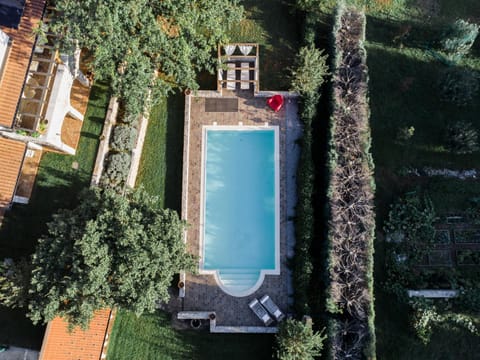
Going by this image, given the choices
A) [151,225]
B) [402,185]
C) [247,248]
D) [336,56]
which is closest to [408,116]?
[402,185]

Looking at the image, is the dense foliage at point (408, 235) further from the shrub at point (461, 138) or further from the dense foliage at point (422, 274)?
the shrub at point (461, 138)

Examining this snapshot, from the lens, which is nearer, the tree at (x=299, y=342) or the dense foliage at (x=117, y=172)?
the tree at (x=299, y=342)

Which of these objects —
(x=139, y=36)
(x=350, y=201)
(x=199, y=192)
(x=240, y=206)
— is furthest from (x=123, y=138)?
(x=350, y=201)

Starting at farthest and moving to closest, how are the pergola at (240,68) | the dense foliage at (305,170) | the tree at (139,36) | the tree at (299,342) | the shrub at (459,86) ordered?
the pergola at (240,68) → the shrub at (459,86) → the dense foliage at (305,170) → the tree at (299,342) → the tree at (139,36)

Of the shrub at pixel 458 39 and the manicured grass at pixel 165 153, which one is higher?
the shrub at pixel 458 39

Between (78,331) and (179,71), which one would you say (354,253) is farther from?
(78,331)

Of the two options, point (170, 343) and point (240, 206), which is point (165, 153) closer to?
point (240, 206)

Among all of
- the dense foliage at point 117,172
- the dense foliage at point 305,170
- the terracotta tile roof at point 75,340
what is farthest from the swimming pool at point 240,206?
the terracotta tile roof at point 75,340
